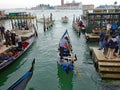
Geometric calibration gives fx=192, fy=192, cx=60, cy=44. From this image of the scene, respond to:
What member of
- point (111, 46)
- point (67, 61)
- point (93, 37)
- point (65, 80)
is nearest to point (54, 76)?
point (65, 80)

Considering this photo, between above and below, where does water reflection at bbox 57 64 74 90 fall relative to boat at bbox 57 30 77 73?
below

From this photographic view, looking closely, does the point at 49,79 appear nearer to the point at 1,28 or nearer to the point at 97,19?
the point at 1,28

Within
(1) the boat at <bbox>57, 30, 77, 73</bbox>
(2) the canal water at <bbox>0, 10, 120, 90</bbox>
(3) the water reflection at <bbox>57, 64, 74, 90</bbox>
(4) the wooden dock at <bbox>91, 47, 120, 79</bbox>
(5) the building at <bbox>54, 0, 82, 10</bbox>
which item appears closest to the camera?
(2) the canal water at <bbox>0, 10, 120, 90</bbox>

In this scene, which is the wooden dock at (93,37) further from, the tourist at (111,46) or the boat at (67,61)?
the tourist at (111,46)

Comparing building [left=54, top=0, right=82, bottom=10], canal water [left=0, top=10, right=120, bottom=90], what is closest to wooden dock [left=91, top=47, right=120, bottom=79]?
canal water [left=0, top=10, right=120, bottom=90]

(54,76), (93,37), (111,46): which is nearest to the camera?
(111,46)

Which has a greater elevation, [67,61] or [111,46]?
[111,46]

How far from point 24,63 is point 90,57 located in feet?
17.6

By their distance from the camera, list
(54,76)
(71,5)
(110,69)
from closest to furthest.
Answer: (110,69), (54,76), (71,5)

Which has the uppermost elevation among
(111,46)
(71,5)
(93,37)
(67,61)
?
(71,5)

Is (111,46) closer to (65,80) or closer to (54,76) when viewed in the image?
(65,80)

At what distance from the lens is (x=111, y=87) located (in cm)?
1009

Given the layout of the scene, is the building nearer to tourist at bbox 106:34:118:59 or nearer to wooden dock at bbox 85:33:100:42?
wooden dock at bbox 85:33:100:42

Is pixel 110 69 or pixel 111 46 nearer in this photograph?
pixel 110 69
